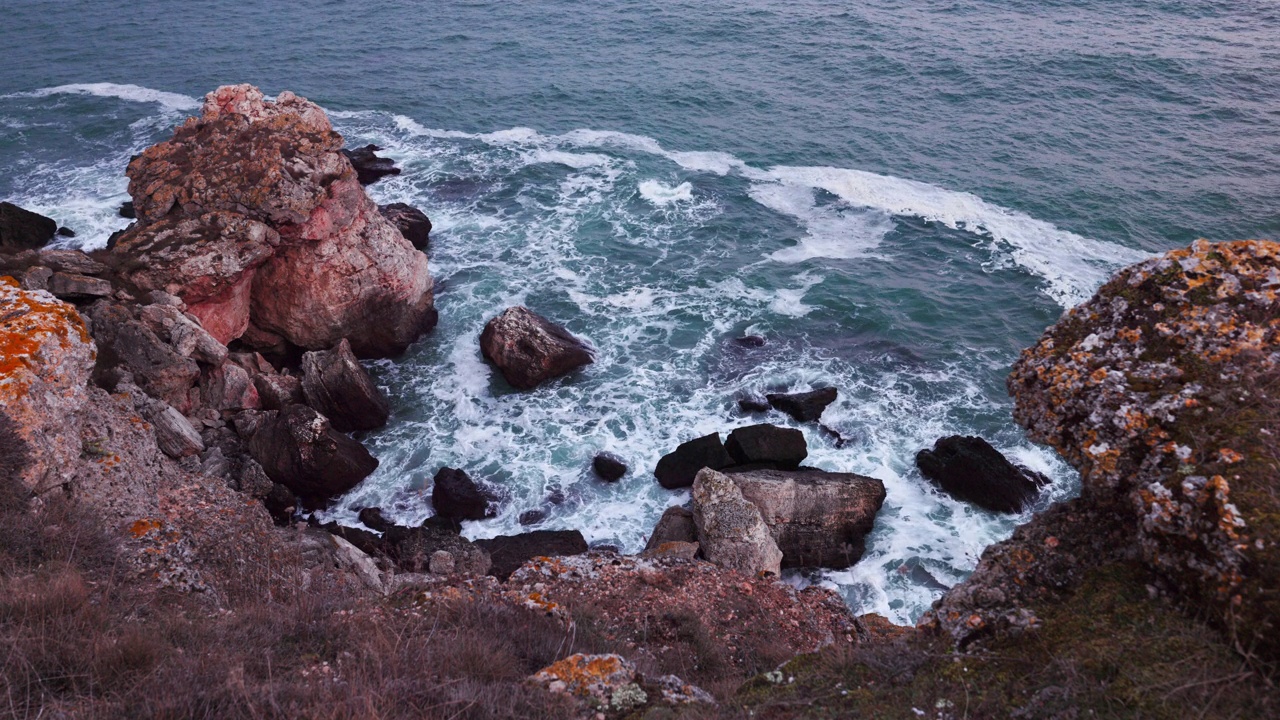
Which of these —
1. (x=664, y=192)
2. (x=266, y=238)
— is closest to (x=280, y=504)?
(x=266, y=238)

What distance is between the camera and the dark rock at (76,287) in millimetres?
14547

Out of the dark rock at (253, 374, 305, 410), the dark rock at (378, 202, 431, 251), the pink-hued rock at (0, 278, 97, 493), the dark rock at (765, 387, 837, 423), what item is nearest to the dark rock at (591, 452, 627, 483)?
the dark rock at (765, 387, 837, 423)

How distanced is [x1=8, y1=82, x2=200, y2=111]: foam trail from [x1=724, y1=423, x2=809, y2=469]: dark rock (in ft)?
112

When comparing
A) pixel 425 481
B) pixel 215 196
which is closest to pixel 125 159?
pixel 215 196

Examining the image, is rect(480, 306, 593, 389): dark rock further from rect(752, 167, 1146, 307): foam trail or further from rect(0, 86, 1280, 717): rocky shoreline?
rect(752, 167, 1146, 307): foam trail

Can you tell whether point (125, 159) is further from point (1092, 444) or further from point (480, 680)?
point (1092, 444)

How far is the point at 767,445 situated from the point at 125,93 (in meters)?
40.0

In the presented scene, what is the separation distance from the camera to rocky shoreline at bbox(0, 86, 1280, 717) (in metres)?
5.04

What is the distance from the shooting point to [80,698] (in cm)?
466

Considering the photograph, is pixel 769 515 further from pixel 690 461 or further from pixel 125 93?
pixel 125 93

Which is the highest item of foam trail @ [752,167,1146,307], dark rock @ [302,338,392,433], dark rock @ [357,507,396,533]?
foam trail @ [752,167,1146,307]

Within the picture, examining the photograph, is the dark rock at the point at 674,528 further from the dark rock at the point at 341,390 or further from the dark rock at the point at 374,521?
the dark rock at the point at 341,390

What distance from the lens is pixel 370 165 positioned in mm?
29641

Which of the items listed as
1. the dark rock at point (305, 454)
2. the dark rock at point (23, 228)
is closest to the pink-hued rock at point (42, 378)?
the dark rock at point (305, 454)
